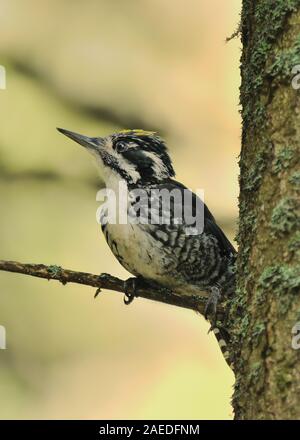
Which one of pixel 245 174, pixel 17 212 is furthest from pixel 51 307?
pixel 245 174

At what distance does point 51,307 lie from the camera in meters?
5.35

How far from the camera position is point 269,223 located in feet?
7.50

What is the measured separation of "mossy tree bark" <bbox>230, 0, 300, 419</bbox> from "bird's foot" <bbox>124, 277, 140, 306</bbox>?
1.28 m

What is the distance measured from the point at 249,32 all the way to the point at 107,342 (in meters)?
3.26

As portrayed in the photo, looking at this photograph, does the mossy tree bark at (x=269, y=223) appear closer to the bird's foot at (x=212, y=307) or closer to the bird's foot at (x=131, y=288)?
the bird's foot at (x=212, y=307)

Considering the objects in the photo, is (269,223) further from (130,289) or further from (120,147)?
(120,147)

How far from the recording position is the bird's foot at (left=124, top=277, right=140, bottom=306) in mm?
3732

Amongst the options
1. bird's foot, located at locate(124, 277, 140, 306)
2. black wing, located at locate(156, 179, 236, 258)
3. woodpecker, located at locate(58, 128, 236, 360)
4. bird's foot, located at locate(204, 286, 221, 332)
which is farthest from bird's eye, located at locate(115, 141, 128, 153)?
bird's foot, located at locate(204, 286, 221, 332)

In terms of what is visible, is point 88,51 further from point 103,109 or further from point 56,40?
point 103,109

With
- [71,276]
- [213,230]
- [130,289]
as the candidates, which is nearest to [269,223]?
[71,276]

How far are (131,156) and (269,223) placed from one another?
6.41 feet

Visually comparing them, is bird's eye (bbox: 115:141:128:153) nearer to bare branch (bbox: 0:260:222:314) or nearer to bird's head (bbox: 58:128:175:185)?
bird's head (bbox: 58:128:175:185)

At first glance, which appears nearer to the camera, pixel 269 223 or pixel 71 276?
pixel 269 223

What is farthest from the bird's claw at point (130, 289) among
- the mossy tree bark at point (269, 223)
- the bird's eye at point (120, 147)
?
the mossy tree bark at point (269, 223)
